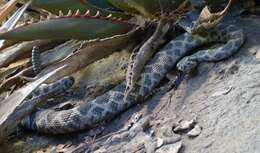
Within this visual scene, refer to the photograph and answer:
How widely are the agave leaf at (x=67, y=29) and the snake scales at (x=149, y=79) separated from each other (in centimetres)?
32

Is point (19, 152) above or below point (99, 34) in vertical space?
below

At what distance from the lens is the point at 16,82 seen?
3617mm

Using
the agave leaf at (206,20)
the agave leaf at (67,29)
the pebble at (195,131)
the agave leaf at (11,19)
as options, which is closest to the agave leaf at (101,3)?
the agave leaf at (67,29)

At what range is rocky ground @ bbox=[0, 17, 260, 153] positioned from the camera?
267 centimetres

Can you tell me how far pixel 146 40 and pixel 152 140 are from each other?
0.84 m

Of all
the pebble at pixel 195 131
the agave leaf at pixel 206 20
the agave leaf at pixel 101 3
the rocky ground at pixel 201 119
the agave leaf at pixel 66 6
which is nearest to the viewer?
the rocky ground at pixel 201 119

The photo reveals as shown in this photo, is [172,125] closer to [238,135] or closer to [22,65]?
[238,135]

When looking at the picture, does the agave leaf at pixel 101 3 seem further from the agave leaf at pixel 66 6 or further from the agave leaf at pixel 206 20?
the agave leaf at pixel 206 20

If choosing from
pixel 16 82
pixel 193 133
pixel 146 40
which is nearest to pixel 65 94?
pixel 16 82

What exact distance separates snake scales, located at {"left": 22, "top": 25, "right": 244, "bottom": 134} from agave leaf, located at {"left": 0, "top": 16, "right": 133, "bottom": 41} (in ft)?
1.05

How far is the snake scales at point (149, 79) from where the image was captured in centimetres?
324

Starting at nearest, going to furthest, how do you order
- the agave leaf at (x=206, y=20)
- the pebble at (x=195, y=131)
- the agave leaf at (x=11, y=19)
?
the pebble at (x=195, y=131) < the agave leaf at (x=206, y=20) < the agave leaf at (x=11, y=19)

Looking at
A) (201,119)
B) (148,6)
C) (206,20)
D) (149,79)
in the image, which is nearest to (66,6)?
(148,6)

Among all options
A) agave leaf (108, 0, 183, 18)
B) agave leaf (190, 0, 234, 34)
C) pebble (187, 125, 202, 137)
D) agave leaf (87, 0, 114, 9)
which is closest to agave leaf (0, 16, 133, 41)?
agave leaf (108, 0, 183, 18)
